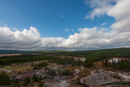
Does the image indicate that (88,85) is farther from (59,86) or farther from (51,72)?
(51,72)

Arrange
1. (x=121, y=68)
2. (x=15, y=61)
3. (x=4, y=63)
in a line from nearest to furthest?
(x=121, y=68) < (x=4, y=63) < (x=15, y=61)

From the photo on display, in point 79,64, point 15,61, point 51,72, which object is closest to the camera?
point 51,72

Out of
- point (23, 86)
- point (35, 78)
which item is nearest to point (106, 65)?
point (35, 78)

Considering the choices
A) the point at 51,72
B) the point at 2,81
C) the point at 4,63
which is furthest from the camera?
the point at 4,63

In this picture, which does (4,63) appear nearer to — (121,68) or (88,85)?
(88,85)

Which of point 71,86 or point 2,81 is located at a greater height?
point 2,81

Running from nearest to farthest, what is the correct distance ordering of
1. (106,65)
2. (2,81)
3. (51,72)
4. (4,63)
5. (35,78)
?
(2,81) < (35,78) < (51,72) < (106,65) < (4,63)

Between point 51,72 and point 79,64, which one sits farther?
point 79,64

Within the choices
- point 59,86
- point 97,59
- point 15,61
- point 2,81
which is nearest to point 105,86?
point 59,86

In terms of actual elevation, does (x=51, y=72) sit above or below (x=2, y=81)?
below
